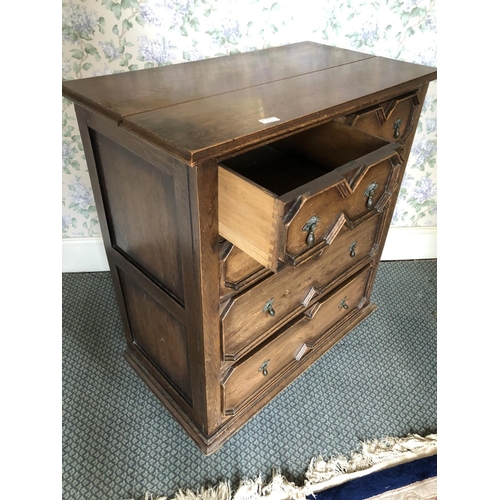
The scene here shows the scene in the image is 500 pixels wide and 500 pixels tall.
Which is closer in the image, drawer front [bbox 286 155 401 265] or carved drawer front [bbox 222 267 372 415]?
drawer front [bbox 286 155 401 265]

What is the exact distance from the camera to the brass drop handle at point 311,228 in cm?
75

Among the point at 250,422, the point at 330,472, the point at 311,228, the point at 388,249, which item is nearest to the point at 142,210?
the point at 311,228

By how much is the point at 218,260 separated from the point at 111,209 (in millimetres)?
344

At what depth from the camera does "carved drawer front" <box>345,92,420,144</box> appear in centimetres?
99

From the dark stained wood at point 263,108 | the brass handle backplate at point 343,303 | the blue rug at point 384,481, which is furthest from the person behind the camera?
the brass handle backplate at point 343,303

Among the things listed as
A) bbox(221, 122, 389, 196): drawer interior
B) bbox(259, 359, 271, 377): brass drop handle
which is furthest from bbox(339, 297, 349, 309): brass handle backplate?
bbox(221, 122, 389, 196): drawer interior

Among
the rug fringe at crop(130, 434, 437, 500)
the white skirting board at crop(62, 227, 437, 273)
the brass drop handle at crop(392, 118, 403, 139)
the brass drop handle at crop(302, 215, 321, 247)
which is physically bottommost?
the rug fringe at crop(130, 434, 437, 500)

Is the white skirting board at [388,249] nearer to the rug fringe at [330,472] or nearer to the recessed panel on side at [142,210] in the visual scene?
the recessed panel on side at [142,210]

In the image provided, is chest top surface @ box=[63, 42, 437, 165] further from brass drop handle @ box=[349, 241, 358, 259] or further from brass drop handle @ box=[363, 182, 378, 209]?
brass drop handle @ box=[349, 241, 358, 259]

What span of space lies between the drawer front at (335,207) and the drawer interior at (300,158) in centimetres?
8

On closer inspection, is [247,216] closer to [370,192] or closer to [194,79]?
[370,192]

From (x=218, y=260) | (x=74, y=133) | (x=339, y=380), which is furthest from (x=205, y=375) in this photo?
(x=74, y=133)

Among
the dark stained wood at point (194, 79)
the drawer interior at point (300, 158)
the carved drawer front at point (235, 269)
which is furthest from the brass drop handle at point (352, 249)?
the dark stained wood at point (194, 79)

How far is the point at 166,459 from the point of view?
3.62 feet
